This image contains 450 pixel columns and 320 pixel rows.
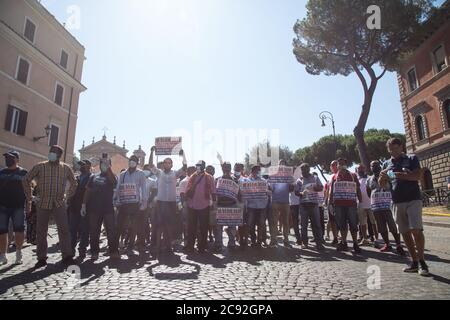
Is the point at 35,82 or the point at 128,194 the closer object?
the point at 128,194

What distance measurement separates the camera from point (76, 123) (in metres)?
28.7

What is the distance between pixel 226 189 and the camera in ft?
23.1

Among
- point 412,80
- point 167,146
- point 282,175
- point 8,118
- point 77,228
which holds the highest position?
point 412,80

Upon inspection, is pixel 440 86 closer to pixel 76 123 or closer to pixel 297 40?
pixel 297 40

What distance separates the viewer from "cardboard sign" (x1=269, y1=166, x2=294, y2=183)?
25.7 feet

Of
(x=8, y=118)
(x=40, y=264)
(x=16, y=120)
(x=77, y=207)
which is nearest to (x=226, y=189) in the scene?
(x=77, y=207)

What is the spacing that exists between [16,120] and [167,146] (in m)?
15.8

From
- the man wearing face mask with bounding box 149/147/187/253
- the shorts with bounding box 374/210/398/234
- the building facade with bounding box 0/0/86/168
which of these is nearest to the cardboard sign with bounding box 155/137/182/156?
the man wearing face mask with bounding box 149/147/187/253

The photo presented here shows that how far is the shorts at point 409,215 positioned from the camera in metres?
4.41

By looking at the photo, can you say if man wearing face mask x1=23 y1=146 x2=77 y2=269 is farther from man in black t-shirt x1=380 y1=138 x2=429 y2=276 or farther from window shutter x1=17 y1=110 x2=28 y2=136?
window shutter x1=17 y1=110 x2=28 y2=136

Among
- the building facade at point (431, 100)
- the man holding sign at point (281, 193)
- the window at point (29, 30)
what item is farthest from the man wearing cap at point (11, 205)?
the window at point (29, 30)

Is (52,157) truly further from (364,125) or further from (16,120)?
(16,120)

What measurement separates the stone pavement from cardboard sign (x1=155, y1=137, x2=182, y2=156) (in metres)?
6.57

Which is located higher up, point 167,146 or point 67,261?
point 167,146
